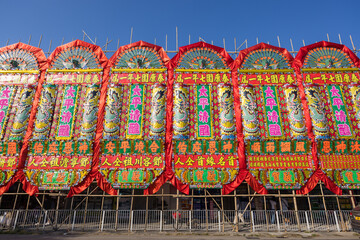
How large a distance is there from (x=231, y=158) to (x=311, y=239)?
5.32 m

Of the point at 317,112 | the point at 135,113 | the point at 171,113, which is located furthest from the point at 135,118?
the point at 317,112

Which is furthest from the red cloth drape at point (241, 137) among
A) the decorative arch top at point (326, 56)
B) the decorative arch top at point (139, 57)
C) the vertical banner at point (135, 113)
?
the vertical banner at point (135, 113)

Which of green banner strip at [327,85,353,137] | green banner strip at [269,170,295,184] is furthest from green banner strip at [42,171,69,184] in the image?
green banner strip at [327,85,353,137]

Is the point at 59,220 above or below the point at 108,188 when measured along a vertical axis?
below

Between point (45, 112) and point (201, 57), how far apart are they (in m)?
10.8

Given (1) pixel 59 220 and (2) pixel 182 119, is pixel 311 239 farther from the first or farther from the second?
(1) pixel 59 220

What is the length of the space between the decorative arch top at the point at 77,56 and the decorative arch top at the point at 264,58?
9.52 metres

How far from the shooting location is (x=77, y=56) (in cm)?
1691

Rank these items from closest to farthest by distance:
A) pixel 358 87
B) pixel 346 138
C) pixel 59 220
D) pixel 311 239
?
pixel 311 239
pixel 59 220
pixel 346 138
pixel 358 87

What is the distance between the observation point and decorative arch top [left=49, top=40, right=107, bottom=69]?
16703 millimetres

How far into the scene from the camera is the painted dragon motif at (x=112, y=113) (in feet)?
47.9

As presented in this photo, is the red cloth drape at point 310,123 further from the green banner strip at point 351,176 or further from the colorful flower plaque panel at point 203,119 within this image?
the colorful flower plaque panel at point 203,119

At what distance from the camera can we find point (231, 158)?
14.0 m

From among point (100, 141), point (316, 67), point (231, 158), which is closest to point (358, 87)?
point (316, 67)
